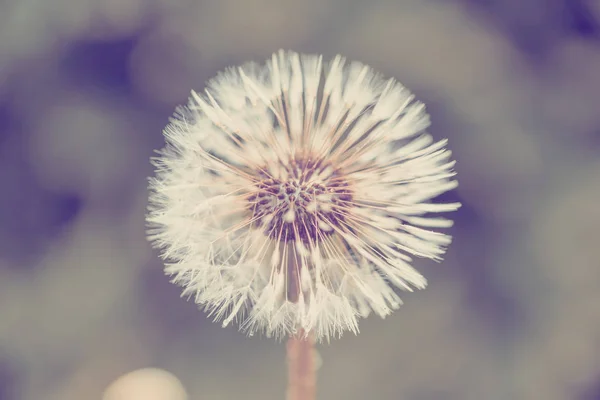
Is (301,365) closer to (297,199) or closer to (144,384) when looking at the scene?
(297,199)

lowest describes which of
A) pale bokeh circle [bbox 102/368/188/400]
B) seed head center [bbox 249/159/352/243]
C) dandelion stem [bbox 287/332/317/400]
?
pale bokeh circle [bbox 102/368/188/400]

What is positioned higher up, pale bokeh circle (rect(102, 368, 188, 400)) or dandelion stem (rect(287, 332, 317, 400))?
dandelion stem (rect(287, 332, 317, 400))

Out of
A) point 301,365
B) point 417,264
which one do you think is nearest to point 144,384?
point 301,365

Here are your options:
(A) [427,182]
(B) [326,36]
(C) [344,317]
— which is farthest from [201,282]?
(B) [326,36]

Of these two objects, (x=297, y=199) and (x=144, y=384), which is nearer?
(x=297, y=199)

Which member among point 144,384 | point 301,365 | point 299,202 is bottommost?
point 144,384

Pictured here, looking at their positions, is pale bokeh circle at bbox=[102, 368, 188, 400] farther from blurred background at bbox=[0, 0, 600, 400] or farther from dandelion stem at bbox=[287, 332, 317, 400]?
dandelion stem at bbox=[287, 332, 317, 400]

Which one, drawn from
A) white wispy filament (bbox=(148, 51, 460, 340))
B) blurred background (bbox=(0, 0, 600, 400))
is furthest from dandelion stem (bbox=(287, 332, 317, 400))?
blurred background (bbox=(0, 0, 600, 400))

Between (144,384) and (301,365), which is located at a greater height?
(301,365)
